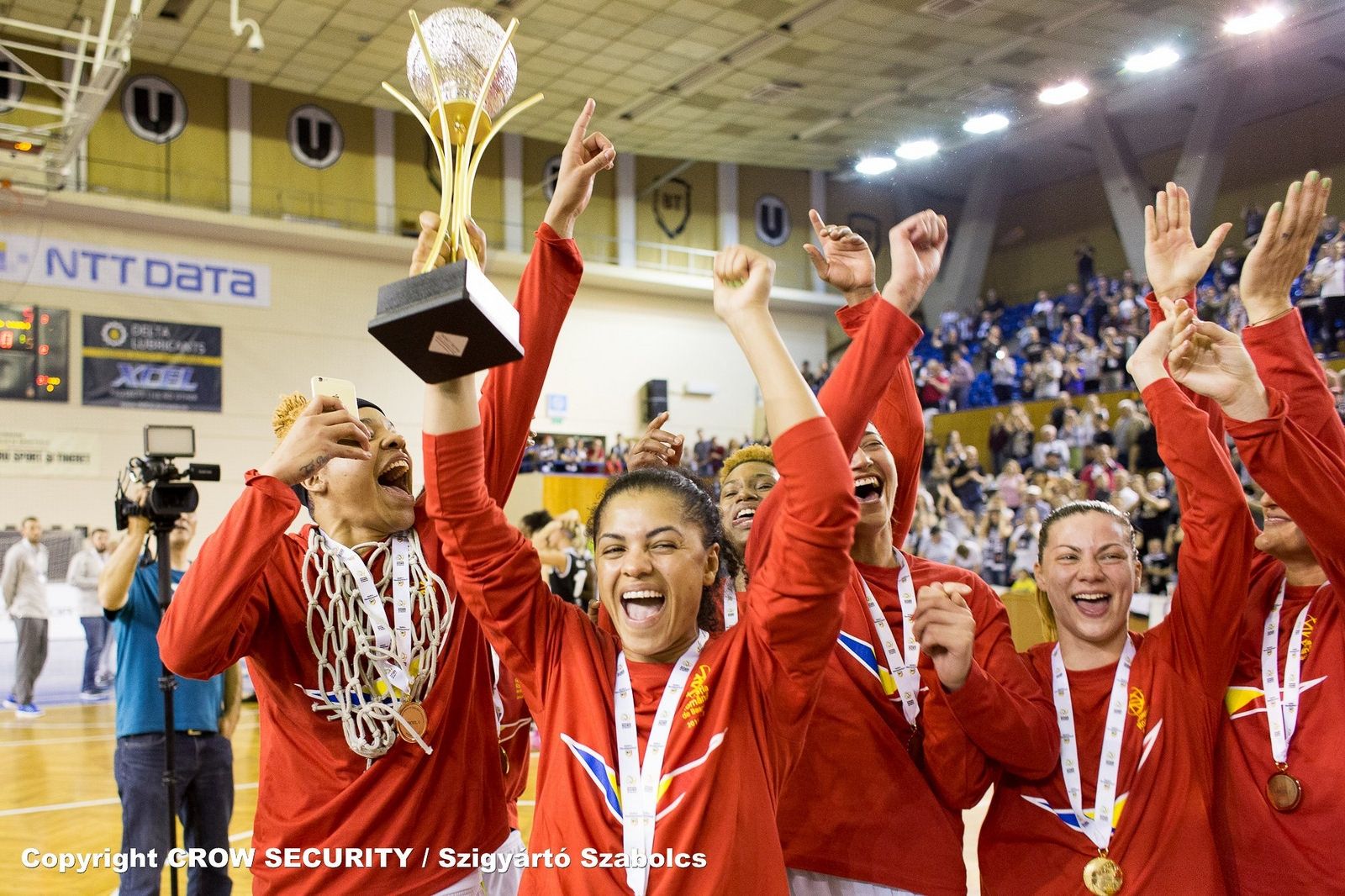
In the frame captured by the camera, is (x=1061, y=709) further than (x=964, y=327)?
No

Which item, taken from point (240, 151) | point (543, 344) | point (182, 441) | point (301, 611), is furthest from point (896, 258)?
point (240, 151)

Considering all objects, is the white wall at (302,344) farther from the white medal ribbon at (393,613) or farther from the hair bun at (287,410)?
the white medal ribbon at (393,613)

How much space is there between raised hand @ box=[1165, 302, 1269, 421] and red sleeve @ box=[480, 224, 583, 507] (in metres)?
1.19

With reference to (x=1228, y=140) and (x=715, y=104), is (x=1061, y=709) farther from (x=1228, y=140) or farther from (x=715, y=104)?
(x=715, y=104)

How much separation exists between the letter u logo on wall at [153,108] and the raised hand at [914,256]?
16.3 metres

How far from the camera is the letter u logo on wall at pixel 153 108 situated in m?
15.5

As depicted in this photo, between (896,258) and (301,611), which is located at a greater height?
(896,258)

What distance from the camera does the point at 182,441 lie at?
12.7ft

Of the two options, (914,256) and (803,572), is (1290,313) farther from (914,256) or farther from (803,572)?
(803,572)

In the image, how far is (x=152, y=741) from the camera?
3852 mm

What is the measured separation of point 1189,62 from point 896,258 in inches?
394

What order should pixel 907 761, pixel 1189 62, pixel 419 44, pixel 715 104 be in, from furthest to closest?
1. pixel 715 104
2. pixel 1189 62
3. pixel 907 761
4. pixel 419 44

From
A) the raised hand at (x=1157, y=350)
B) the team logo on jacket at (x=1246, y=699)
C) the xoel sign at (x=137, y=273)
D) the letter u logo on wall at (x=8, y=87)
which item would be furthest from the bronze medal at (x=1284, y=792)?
the letter u logo on wall at (x=8, y=87)

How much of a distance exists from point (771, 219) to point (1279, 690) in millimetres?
19009
